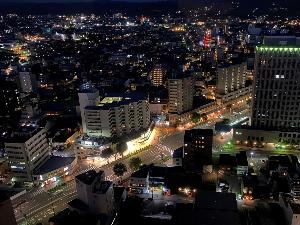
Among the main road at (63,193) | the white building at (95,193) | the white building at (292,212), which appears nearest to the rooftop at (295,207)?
the white building at (292,212)

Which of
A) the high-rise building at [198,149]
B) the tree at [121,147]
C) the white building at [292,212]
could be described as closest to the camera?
the white building at [292,212]

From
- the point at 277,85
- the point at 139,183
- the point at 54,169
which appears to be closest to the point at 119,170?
the point at 139,183

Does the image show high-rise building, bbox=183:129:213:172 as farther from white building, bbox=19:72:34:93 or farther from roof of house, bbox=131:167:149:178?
white building, bbox=19:72:34:93

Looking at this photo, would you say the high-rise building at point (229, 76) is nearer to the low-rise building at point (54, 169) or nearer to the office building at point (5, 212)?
the low-rise building at point (54, 169)

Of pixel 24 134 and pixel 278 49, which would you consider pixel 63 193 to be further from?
pixel 278 49

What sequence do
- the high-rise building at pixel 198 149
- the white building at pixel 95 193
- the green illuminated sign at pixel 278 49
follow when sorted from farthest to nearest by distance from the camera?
the green illuminated sign at pixel 278 49 < the high-rise building at pixel 198 149 < the white building at pixel 95 193

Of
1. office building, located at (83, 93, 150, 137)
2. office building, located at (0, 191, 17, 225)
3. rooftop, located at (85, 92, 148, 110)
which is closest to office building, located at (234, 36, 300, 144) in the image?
office building, located at (83, 93, 150, 137)

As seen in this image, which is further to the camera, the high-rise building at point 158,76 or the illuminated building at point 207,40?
the illuminated building at point 207,40
